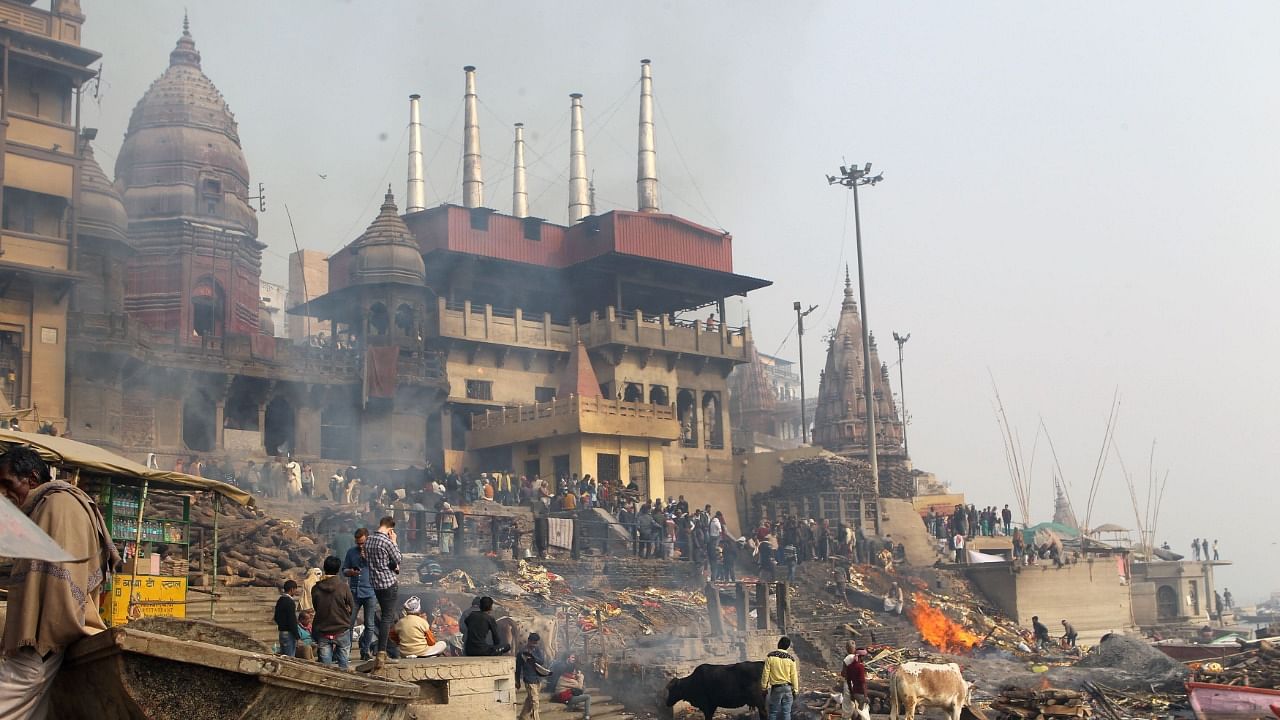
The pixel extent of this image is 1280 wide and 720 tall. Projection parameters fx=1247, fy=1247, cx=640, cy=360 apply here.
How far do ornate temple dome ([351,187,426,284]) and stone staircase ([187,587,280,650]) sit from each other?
24.3 m

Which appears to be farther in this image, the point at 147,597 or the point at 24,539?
the point at 147,597

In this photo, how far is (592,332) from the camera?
47.0 meters

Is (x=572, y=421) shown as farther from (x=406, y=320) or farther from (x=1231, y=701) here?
(x=1231, y=701)

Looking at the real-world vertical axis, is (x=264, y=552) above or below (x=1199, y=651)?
above

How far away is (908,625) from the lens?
30.5 m

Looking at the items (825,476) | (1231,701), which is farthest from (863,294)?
(1231,701)

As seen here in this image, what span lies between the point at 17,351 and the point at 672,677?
19.2 metres

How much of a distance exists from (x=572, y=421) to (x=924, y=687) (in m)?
23.1

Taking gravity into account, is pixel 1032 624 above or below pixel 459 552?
below

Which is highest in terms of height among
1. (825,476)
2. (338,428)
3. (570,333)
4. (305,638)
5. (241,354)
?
(570,333)

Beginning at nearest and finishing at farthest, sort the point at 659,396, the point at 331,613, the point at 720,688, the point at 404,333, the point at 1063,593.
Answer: the point at 331,613
the point at 720,688
the point at 1063,593
the point at 404,333
the point at 659,396

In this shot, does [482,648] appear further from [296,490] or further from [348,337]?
[348,337]

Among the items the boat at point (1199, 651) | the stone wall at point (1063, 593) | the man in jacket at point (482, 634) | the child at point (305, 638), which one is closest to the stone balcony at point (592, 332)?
the stone wall at point (1063, 593)

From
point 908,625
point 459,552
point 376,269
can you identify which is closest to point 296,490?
point 459,552
